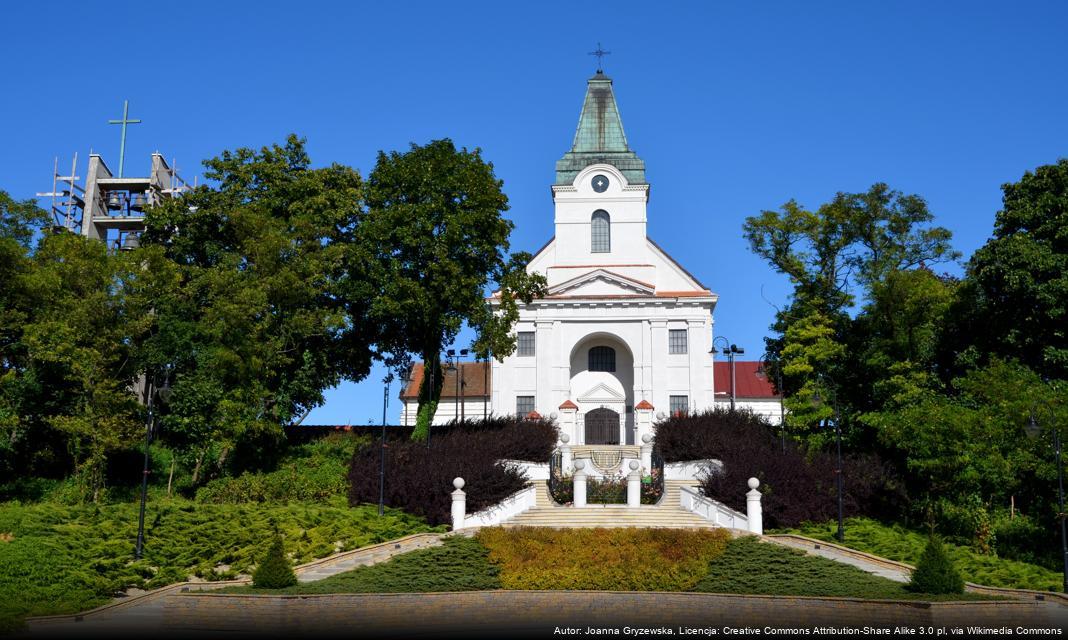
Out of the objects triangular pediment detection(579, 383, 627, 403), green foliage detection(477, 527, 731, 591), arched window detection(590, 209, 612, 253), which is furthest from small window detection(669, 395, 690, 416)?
green foliage detection(477, 527, 731, 591)

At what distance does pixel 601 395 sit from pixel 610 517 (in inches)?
785

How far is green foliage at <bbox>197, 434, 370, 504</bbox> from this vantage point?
32.5m

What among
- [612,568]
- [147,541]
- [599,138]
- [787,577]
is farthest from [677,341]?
[147,541]

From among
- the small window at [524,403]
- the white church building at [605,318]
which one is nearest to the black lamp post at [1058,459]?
the white church building at [605,318]

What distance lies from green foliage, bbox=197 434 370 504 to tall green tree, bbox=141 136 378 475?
46.3 inches

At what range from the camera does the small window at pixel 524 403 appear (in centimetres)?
4938

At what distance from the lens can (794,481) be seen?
30734 mm

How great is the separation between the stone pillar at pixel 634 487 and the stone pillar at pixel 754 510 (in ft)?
12.8

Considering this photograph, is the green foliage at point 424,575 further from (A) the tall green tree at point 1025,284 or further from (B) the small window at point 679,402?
(B) the small window at point 679,402

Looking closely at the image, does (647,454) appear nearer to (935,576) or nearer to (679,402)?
(679,402)

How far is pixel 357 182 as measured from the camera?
41.0 m

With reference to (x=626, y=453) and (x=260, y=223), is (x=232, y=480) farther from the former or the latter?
(x=626, y=453)

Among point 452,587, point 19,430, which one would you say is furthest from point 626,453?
point 19,430

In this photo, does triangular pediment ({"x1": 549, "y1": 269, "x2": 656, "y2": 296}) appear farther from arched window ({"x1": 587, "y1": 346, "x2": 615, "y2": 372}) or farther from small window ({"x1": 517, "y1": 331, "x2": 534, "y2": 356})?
arched window ({"x1": 587, "y1": 346, "x2": 615, "y2": 372})
